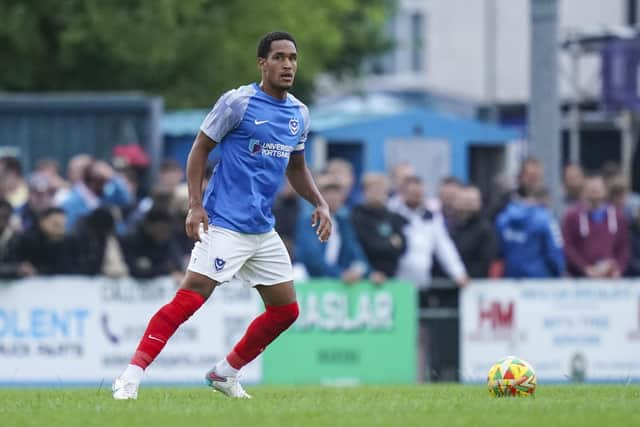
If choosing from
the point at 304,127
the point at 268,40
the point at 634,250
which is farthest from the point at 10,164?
the point at 268,40

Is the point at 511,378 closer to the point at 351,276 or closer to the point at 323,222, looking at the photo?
the point at 323,222

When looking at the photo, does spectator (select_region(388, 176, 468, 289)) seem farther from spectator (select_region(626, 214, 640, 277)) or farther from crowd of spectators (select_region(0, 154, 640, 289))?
spectator (select_region(626, 214, 640, 277))

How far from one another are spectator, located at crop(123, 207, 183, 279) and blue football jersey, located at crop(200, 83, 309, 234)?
6540mm

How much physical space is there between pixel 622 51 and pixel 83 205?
1192 cm

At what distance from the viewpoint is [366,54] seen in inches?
1770

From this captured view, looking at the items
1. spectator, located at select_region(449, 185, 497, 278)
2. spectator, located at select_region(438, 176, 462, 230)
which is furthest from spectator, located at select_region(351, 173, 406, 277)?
spectator, located at select_region(438, 176, 462, 230)

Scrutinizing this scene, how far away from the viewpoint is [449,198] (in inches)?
739

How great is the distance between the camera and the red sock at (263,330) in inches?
Result: 418

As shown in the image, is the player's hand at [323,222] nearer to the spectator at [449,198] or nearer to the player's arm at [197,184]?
the player's arm at [197,184]

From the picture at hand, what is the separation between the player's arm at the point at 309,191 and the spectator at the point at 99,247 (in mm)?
6175

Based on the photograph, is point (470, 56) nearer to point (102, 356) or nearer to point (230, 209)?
point (102, 356)

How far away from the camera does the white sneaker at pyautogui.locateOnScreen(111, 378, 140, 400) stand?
33.0 ft

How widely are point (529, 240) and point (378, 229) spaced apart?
177 centimetres

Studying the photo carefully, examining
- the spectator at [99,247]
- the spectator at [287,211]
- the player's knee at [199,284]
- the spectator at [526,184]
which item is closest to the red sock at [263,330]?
the player's knee at [199,284]
